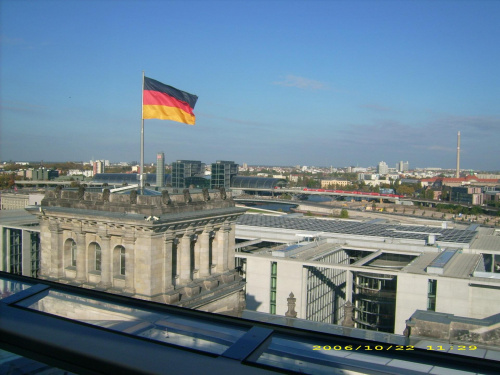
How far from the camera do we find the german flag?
1284 cm

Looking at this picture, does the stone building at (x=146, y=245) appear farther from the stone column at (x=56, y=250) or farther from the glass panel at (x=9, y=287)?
the glass panel at (x=9, y=287)

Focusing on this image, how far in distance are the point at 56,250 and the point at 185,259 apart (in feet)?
10.3

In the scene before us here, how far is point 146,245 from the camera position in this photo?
985 cm

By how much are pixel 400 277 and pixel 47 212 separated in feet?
38.8

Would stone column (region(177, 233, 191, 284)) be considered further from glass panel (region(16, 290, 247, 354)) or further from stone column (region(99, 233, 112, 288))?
glass panel (region(16, 290, 247, 354))

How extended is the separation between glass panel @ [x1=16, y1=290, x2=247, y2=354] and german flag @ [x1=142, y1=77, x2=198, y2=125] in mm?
10771

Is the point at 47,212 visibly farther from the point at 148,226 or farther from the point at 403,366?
the point at 403,366

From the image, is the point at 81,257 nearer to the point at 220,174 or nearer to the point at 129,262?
the point at 129,262

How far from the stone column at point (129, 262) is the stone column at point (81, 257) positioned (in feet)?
4.48

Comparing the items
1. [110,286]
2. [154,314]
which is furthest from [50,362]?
[110,286]

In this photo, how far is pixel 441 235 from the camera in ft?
89.4

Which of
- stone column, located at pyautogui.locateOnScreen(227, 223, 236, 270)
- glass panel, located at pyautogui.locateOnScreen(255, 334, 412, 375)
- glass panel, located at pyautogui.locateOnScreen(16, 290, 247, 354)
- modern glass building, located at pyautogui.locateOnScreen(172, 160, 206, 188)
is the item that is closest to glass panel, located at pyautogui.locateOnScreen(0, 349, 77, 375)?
glass panel, located at pyautogui.locateOnScreen(16, 290, 247, 354)

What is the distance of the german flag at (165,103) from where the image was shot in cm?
1284

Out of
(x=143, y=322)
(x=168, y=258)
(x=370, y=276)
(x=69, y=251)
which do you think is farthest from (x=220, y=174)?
(x=143, y=322)
